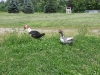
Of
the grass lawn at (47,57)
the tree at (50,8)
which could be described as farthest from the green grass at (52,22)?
the tree at (50,8)

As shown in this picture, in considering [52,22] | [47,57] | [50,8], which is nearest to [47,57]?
[47,57]

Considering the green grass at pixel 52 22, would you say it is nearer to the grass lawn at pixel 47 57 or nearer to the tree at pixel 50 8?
the grass lawn at pixel 47 57

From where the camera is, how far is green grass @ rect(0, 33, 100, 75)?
524 cm

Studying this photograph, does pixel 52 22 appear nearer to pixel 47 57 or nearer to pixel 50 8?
pixel 47 57

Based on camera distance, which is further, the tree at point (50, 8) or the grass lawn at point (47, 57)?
the tree at point (50, 8)

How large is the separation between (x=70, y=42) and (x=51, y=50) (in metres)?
0.86

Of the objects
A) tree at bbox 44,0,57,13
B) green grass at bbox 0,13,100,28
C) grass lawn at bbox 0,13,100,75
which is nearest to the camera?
grass lawn at bbox 0,13,100,75

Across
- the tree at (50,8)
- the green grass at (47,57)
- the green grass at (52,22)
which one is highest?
the green grass at (47,57)

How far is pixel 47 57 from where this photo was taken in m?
A: 5.98

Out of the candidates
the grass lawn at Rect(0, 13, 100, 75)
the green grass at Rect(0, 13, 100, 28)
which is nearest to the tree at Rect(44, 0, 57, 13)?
the green grass at Rect(0, 13, 100, 28)

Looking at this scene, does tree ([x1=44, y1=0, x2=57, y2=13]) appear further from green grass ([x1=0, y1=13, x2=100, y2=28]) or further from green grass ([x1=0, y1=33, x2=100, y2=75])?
green grass ([x1=0, y1=33, x2=100, y2=75])

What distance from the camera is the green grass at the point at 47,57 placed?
5.24 metres

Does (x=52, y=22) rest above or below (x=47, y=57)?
below

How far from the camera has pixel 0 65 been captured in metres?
5.36
